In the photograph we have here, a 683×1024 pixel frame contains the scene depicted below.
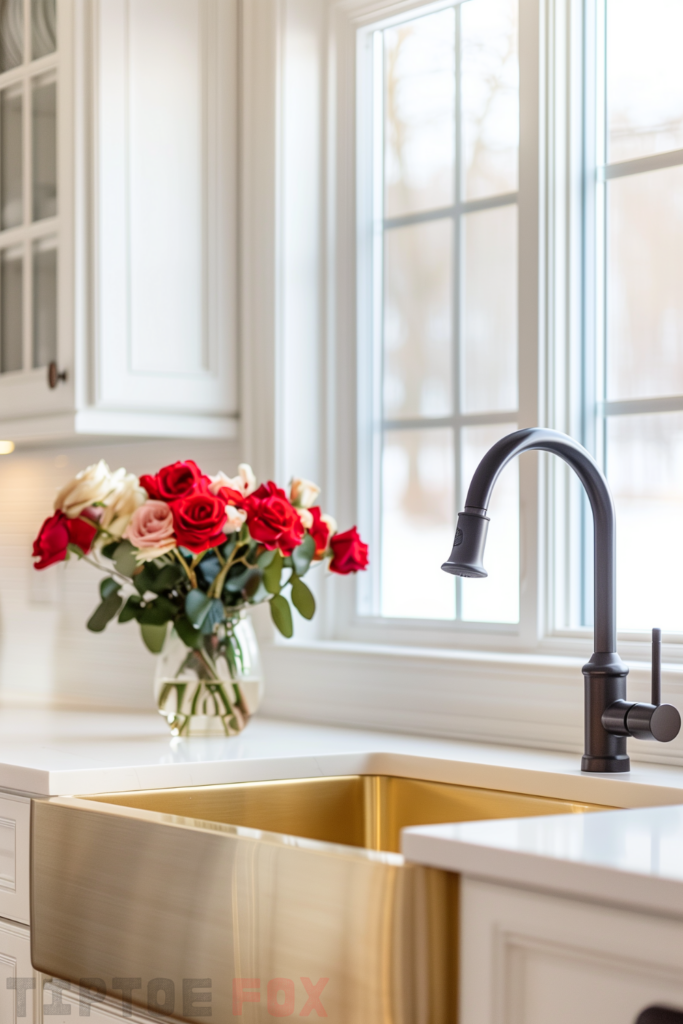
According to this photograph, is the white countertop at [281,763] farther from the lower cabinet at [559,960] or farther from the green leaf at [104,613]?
the lower cabinet at [559,960]

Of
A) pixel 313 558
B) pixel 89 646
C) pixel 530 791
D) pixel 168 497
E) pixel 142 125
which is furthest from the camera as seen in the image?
pixel 89 646

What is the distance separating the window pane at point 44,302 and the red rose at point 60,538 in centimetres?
44

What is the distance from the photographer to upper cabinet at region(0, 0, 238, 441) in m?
2.03

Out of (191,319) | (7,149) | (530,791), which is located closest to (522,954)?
(530,791)

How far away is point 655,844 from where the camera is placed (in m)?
0.94

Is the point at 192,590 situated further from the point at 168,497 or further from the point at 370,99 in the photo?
the point at 370,99

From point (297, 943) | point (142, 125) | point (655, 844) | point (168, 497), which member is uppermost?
point (142, 125)

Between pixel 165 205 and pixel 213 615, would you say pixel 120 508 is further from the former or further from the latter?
pixel 165 205

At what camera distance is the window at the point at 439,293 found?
6.47 ft

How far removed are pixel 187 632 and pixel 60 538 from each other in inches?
8.7

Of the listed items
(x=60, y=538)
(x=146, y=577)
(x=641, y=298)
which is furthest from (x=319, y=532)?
(x=641, y=298)

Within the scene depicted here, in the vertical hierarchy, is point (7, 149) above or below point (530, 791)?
above

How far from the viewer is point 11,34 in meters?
2.24

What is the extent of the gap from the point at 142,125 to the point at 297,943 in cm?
147
